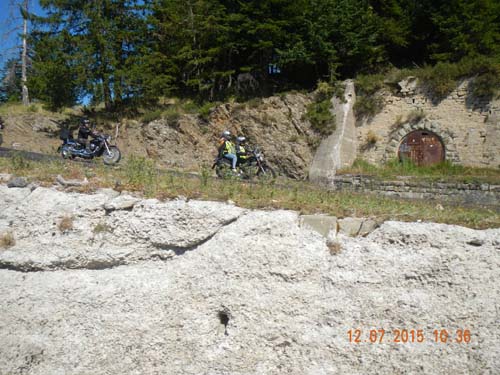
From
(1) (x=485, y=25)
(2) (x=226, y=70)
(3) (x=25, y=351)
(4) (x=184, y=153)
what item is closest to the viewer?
(3) (x=25, y=351)

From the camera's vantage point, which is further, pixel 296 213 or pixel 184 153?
pixel 184 153

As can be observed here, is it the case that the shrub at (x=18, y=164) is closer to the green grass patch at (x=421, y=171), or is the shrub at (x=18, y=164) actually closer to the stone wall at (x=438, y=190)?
the stone wall at (x=438, y=190)

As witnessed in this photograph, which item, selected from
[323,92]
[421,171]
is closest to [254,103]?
[323,92]

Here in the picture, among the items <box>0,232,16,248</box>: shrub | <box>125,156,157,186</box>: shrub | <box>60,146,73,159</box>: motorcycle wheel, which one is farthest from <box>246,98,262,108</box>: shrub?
<box>0,232,16,248</box>: shrub

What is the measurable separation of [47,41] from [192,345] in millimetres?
20518

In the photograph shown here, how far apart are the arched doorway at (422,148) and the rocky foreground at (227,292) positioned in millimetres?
13653

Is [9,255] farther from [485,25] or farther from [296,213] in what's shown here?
[485,25]

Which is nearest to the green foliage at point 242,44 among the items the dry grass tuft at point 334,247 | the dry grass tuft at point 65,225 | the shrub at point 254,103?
the shrub at point 254,103

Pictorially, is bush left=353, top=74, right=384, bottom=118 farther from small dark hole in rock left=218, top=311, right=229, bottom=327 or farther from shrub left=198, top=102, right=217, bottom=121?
small dark hole in rock left=218, top=311, right=229, bottom=327

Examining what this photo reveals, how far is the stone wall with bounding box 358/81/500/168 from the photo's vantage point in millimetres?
15242

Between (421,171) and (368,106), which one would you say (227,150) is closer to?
(368,106)

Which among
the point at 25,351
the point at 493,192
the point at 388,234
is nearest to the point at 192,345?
the point at 25,351

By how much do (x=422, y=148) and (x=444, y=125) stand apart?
1.30m

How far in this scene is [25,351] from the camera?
4543mm
